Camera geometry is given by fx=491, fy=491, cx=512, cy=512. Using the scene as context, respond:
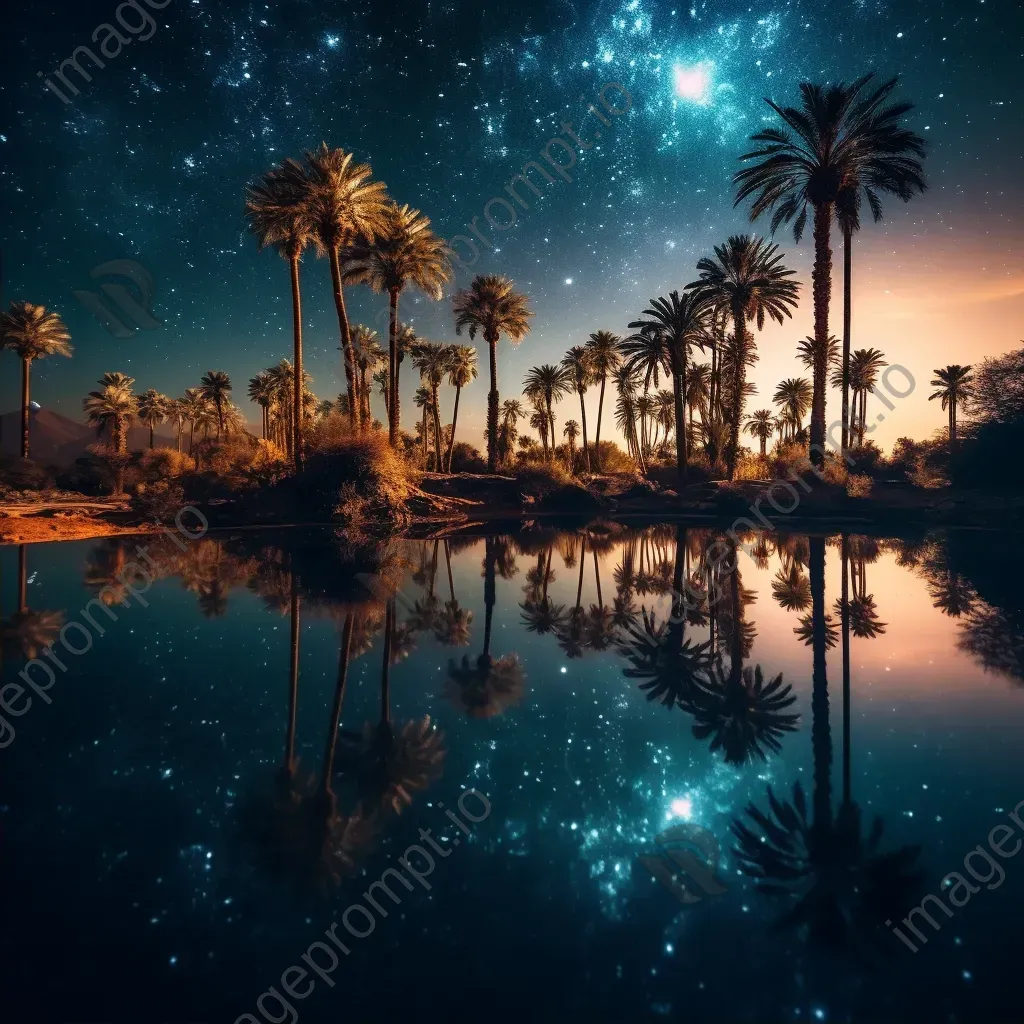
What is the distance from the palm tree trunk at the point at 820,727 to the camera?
12.5 ft

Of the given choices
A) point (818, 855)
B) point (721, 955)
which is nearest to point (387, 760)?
point (721, 955)

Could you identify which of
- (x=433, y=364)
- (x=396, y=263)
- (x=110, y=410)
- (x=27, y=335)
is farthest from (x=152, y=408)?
(x=396, y=263)

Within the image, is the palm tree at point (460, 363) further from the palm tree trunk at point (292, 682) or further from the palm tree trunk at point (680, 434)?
the palm tree trunk at point (292, 682)

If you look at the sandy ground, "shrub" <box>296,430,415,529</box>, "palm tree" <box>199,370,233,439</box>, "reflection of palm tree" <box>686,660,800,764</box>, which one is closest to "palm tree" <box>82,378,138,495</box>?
"palm tree" <box>199,370,233,439</box>

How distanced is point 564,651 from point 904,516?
25.1 meters

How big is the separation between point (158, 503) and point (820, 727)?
27.3 meters

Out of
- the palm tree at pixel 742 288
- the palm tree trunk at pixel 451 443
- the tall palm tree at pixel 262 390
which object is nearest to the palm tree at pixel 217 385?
the tall palm tree at pixel 262 390

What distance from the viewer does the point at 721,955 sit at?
8.77 ft

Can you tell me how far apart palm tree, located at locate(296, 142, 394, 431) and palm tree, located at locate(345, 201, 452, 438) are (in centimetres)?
301

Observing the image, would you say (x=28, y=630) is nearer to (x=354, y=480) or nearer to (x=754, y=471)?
(x=354, y=480)

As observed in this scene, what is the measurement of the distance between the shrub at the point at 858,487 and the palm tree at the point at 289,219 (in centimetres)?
2909

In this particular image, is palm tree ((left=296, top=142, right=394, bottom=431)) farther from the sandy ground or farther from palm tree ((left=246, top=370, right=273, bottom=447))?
palm tree ((left=246, top=370, right=273, bottom=447))

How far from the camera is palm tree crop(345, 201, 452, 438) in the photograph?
31234 mm

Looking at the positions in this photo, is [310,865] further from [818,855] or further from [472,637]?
[472,637]
